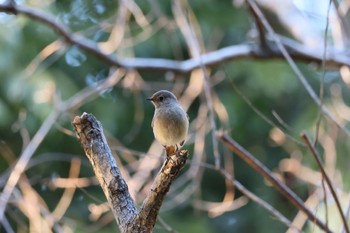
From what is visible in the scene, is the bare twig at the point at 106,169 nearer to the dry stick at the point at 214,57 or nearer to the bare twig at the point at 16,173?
the bare twig at the point at 16,173

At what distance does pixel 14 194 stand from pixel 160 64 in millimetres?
1575

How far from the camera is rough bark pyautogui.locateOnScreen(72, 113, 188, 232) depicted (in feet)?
8.04

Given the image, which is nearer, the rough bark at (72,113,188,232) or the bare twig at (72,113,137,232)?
the rough bark at (72,113,188,232)

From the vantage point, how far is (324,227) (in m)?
2.91

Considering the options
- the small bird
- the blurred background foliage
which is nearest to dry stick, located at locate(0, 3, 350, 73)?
the blurred background foliage

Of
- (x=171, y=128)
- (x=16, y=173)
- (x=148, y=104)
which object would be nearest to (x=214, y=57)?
(x=16, y=173)

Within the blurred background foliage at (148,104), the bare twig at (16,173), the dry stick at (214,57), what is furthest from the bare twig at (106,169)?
the blurred background foliage at (148,104)

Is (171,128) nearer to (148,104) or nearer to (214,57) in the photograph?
(214,57)

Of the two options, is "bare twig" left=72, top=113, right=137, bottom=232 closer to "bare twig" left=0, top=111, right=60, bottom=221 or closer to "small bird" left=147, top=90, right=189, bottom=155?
"small bird" left=147, top=90, right=189, bottom=155

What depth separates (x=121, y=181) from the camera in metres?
2.61

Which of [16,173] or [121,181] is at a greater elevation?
[16,173]

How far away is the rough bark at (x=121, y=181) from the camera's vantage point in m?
2.45

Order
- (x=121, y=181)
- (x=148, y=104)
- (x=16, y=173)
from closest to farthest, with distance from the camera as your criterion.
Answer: (x=121, y=181), (x=16, y=173), (x=148, y=104)

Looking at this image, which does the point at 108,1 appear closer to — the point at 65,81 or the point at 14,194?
the point at 65,81
